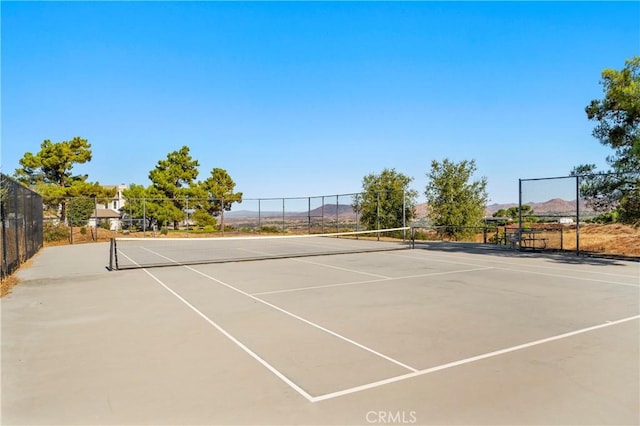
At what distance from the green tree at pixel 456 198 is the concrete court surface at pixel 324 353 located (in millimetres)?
17394

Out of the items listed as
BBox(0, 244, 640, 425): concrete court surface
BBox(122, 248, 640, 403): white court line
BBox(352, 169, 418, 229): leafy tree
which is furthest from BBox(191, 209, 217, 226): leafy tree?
BBox(122, 248, 640, 403): white court line

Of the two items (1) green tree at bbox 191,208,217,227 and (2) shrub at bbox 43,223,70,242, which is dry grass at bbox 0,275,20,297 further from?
(1) green tree at bbox 191,208,217,227

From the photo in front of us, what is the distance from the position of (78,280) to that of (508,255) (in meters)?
13.2

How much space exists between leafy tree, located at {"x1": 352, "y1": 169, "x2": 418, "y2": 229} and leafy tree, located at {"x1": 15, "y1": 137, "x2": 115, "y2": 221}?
80.3ft

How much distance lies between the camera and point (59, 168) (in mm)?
A: 36969

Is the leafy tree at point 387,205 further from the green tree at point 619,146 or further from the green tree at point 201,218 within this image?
the green tree at point 201,218

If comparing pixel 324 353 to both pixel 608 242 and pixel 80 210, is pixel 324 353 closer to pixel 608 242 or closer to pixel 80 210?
pixel 608 242

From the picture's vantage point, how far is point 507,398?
11.1 ft

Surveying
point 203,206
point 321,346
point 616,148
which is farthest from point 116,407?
point 203,206

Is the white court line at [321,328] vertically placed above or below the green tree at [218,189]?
below

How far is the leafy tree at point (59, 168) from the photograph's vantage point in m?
35.6

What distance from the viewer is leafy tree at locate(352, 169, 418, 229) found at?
25.7 meters

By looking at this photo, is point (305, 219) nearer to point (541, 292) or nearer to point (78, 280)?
point (78, 280)

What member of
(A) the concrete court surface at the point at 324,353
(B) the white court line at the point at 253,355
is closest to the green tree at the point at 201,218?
(A) the concrete court surface at the point at 324,353
